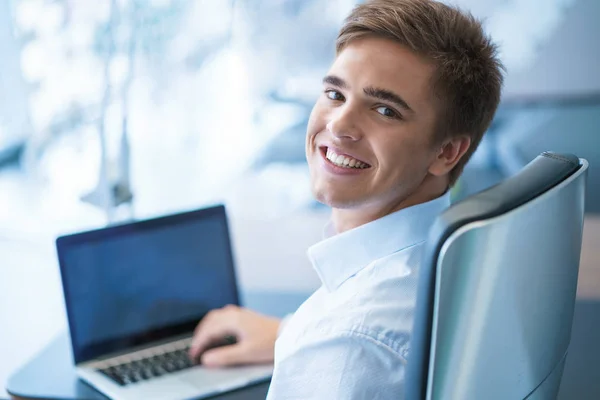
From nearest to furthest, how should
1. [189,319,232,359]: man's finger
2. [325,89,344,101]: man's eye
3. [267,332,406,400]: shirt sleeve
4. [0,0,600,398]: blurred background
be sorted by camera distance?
[267,332,406,400]: shirt sleeve < [325,89,344,101]: man's eye < [189,319,232,359]: man's finger < [0,0,600,398]: blurred background

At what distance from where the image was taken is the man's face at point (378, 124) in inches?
45.6

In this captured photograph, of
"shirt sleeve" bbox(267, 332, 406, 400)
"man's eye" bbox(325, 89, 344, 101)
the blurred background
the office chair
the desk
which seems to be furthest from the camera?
the blurred background

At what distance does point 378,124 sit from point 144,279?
0.64m

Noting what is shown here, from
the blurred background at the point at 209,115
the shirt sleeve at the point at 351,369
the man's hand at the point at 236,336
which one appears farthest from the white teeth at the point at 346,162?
the blurred background at the point at 209,115

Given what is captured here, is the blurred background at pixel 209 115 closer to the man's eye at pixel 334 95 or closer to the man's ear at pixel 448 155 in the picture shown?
the man's eye at pixel 334 95

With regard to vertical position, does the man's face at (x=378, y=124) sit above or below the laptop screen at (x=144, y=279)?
above

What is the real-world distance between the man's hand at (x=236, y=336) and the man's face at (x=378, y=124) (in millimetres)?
383

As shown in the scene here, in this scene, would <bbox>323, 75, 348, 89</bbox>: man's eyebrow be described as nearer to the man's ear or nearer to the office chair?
the man's ear

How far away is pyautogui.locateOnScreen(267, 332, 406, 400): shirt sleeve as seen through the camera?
97 cm

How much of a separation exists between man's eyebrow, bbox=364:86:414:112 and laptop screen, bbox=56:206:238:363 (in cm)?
56

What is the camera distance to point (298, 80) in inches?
97.1

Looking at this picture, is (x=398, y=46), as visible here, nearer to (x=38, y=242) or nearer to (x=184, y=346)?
(x=184, y=346)

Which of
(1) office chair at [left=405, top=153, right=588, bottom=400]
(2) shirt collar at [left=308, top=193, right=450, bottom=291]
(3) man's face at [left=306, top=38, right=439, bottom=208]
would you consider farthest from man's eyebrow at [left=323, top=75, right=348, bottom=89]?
(1) office chair at [left=405, top=153, right=588, bottom=400]

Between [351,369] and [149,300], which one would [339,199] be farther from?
[149,300]
